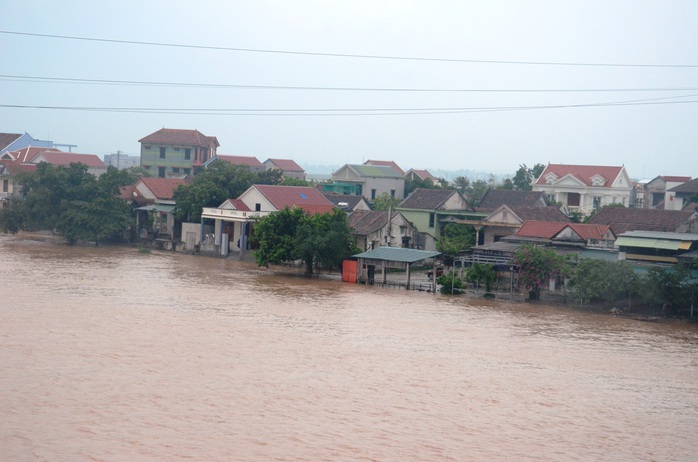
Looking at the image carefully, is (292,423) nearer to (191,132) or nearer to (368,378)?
(368,378)

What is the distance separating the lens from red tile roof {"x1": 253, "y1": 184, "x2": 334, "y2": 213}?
34.6 meters

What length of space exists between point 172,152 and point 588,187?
29764 millimetres

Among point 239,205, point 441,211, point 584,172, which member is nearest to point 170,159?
point 239,205

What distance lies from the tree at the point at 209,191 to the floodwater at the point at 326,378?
12185mm

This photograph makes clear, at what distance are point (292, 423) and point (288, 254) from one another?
54.6ft

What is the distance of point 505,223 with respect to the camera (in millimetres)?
32844

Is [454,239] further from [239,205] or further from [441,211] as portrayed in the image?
[239,205]

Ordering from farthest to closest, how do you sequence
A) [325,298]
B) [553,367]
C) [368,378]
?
[325,298]
[553,367]
[368,378]

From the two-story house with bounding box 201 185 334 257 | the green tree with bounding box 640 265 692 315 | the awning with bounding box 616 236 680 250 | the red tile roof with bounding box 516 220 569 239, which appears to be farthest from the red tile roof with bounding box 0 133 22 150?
the green tree with bounding box 640 265 692 315

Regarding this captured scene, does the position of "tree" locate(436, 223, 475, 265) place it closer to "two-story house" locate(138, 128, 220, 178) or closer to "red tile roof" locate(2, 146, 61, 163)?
"two-story house" locate(138, 128, 220, 178)

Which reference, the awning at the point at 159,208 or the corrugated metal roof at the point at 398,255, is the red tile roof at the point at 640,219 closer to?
the corrugated metal roof at the point at 398,255

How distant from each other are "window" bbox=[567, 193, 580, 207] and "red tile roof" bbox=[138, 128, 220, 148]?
26658 mm

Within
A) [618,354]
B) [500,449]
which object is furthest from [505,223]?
[500,449]

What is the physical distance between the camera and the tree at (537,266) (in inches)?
952
